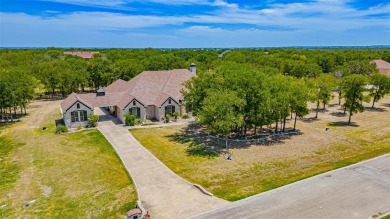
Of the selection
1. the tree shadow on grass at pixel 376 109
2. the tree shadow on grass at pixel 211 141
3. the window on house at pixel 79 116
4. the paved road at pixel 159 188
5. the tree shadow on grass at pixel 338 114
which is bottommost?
the paved road at pixel 159 188

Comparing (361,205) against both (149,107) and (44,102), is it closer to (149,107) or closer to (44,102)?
(149,107)

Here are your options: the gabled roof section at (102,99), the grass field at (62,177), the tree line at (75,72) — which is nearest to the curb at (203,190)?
the grass field at (62,177)

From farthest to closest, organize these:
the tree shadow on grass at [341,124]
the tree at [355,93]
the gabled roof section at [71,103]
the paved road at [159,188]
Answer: the tree at [355,93], the tree shadow on grass at [341,124], the gabled roof section at [71,103], the paved road at [159,188]

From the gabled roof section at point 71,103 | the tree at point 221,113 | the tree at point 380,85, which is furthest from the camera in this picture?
the tree at point 380,85

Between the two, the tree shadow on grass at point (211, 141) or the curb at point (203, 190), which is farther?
the tree shadow on grass at point (211, 141)

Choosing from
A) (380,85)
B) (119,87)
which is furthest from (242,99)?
(380,85)

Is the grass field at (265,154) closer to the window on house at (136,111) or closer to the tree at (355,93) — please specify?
the tree at (355,93)

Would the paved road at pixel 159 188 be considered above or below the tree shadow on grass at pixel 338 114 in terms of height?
below
